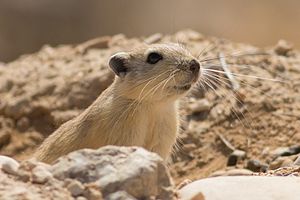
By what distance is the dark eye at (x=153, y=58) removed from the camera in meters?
6.63

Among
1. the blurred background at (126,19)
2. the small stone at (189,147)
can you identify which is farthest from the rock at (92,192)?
the blurred background at (126,19)

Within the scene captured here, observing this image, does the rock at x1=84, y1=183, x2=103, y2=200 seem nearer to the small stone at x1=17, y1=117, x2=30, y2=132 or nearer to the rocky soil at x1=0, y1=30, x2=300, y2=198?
the rocky soil at x1=0, y1=30, x2=300, y2=198

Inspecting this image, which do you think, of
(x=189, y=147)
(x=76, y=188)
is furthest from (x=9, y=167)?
(x=189, y=147)

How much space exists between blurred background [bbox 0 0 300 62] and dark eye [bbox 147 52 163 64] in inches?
323

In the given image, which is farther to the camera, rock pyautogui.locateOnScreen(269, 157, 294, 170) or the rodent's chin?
rock pyautogui.locateOnScreen(269, 157, 294, 170)

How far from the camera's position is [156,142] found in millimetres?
6621

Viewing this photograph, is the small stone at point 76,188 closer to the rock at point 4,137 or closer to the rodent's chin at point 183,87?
the rodent's chin at point 183,87

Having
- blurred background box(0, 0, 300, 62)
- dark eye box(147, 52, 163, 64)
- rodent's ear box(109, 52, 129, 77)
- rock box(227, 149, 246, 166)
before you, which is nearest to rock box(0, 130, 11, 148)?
rock box(227, 149, 246, 166)

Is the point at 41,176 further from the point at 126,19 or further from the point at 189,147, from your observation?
the point at 126,19

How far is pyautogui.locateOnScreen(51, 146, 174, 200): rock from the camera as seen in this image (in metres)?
4.25

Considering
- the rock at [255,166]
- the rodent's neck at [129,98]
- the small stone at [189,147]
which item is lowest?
the rock at [255,166]

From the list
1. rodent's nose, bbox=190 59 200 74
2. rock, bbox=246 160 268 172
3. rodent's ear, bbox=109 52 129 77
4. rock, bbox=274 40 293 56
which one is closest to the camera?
rodent's nose, bbox=190 59 200 74

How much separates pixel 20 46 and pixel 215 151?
7846mm

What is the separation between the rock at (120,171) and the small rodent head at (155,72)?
6.65 ft
